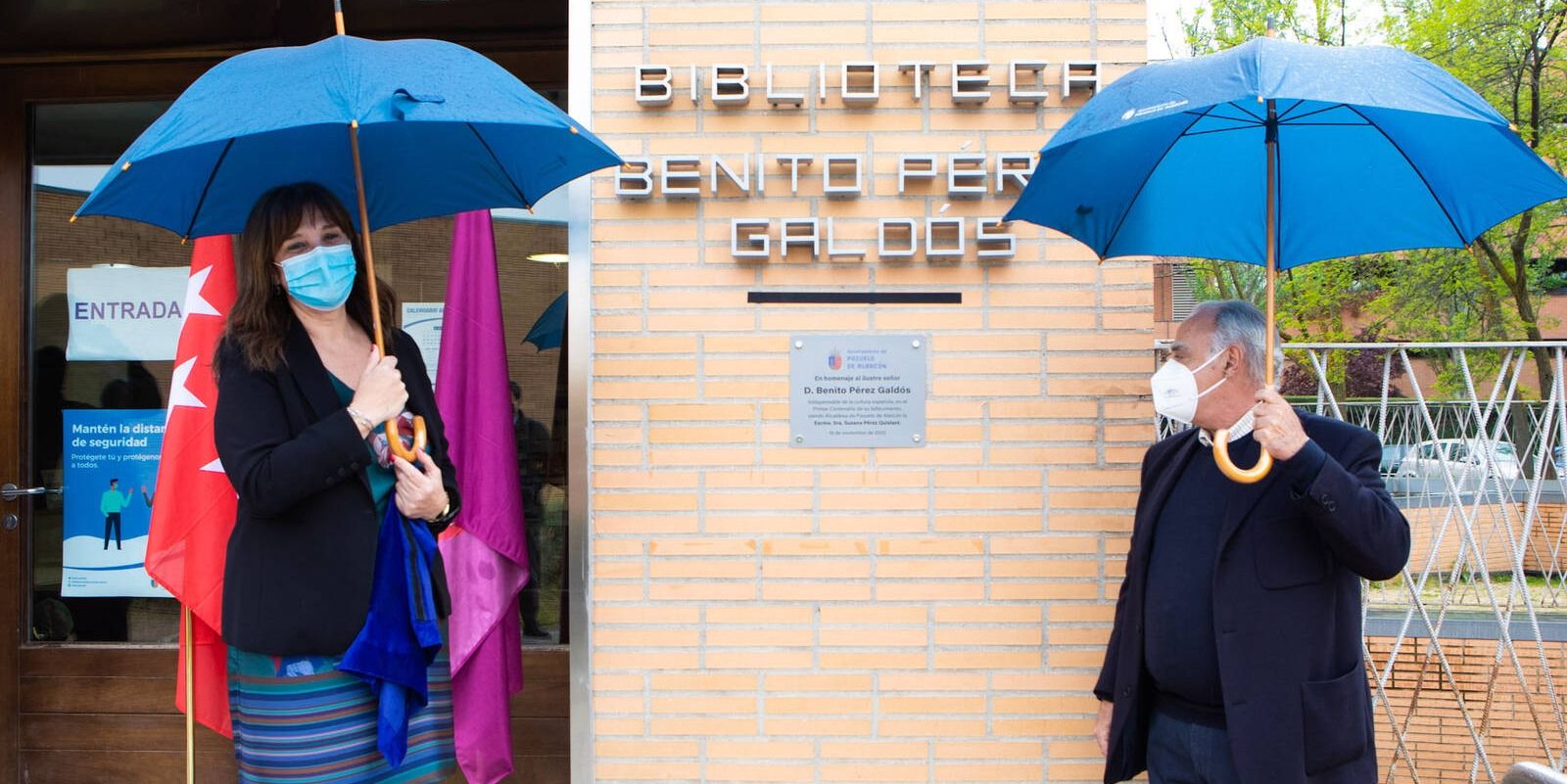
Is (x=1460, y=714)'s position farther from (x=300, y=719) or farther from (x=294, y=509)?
(x=294, y=509)

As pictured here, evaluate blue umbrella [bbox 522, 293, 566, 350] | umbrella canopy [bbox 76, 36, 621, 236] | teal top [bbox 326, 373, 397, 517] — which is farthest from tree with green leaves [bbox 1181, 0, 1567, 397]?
teal top [bbox 326, 373, 397, 517]

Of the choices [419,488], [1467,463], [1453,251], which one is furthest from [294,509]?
[1453,251]

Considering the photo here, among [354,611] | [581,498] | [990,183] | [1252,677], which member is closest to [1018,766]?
[1252,677]

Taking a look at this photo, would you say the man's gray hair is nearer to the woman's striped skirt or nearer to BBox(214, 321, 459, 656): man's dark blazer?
BBox(214, 321, 459, 656): man's dark blazer

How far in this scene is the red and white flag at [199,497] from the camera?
11.7 feet

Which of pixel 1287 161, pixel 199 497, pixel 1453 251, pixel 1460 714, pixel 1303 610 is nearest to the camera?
pixel 1303 610

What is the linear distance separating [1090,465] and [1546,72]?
1567cm

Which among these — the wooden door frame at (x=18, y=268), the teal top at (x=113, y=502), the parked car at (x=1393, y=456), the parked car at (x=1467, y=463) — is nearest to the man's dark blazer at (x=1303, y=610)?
the parked car at (x=1467, y=463)

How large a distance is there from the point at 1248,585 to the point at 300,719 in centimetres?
226

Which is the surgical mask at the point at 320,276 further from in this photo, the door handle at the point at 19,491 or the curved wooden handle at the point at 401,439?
the door handle at the point at 19,491

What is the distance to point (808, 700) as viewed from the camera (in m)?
3.66

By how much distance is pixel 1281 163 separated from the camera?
9.75ft

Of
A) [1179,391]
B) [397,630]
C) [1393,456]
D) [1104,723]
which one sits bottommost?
[1104,723]

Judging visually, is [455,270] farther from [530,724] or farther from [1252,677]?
[1252,677]
